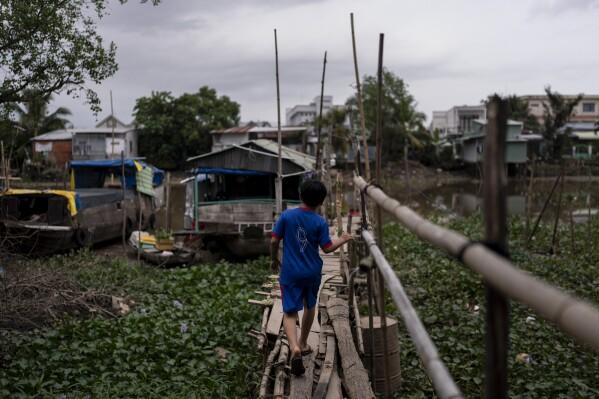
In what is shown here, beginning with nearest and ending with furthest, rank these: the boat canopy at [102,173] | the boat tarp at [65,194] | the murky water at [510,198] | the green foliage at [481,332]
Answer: the green foliage at [481,332]
the boat tarp at [65,194]
the boat canopy at [102,173]
the murky water at [510,198]

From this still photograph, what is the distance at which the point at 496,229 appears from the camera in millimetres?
1704

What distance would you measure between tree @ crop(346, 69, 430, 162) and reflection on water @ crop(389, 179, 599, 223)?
444 centimetres

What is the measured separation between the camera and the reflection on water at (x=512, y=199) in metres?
22.9

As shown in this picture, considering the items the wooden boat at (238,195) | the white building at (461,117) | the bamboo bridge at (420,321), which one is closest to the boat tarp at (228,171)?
the wooden boat at (238,195)

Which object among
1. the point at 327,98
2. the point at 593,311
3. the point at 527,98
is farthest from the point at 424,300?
the point at 327,98

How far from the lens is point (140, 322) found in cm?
768

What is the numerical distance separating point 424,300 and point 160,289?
4.20m

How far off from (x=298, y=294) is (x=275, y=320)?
3.44 feet

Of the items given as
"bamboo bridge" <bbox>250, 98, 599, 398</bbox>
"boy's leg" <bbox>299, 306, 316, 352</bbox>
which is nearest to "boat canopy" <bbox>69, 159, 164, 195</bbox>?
"bamboo bridge" <bbox>250, 98, 599, 398</bbox>

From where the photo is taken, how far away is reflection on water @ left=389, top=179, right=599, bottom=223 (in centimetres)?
2291

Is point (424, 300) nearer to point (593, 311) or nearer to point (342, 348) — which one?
point (342, 348)

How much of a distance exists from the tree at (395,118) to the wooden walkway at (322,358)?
1500 inches

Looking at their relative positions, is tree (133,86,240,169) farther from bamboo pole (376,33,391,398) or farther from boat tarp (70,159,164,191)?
bamboo pole (376,33,391,398)

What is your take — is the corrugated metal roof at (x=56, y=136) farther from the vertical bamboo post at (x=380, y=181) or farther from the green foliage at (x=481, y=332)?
the vertical bamboo post at (x=380, y=181)
